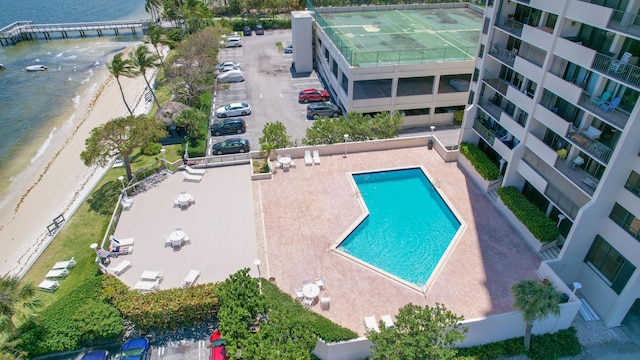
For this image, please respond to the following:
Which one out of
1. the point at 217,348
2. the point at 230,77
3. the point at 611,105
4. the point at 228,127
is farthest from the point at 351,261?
the point at 230,77

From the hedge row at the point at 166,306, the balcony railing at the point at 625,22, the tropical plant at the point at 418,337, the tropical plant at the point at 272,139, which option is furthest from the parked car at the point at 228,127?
the balcony railing at the point at 625,22

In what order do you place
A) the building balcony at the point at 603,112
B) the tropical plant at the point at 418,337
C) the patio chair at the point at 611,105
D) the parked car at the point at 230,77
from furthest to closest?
1. the parked car at the point at 230,77
2. the patio chair at the point at 611,105
3. the building balcony at the point at 603,112
4. the tropical plant at the point at 418,337

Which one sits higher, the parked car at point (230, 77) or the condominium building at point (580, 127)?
the condominium building at point (580, 127)

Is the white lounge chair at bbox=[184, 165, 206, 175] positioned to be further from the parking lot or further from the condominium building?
the condominium building

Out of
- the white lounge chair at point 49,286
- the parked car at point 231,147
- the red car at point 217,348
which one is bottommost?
the white lounge chair at point 49,286

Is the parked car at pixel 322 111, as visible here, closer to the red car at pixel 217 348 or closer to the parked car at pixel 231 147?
the parked car at pixel 231 147

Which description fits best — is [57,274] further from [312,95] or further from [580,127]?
[580,127]
